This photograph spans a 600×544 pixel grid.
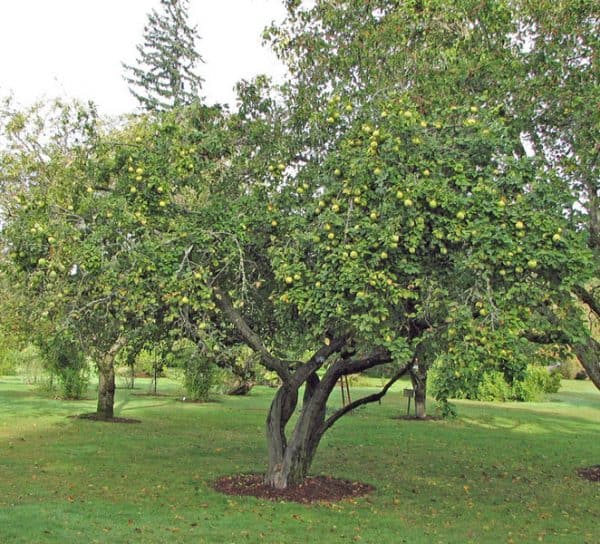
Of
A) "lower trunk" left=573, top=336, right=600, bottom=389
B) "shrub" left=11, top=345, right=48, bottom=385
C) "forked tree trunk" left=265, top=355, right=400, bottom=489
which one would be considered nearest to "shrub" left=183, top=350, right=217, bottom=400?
"shrub" left=11, top=345, right=48, bottom=385

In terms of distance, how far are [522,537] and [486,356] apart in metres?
3.36

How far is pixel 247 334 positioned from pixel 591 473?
9334 mm

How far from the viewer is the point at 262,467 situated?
1419 centimetres

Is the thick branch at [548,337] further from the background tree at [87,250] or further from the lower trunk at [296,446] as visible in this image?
the background tree at [87,250]

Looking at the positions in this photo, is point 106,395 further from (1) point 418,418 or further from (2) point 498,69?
(2) point 498,69

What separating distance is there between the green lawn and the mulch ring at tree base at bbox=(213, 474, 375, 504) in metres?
0.33

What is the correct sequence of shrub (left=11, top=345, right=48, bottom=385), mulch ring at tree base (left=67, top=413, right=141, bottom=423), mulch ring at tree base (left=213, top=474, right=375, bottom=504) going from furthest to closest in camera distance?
1. shrub (left=11, top=345, right=48, bottom=385)
2. mulch ring at tree base (left=67, top=413, right=141, bottom=423)
3. mulch ring at tree base (left=213, top=474, right=375, bottom=504)

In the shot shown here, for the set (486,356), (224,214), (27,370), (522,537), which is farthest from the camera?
(27,370)

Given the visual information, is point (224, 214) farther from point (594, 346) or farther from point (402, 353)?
point (594, 346)

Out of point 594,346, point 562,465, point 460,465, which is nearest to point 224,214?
point 594,346

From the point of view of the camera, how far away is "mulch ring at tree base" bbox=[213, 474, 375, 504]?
11016 millimetres

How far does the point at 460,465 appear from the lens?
15.9 metres

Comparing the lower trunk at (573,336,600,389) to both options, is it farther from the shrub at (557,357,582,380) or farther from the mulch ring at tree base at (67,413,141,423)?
the shrub at (557,357,582,380)

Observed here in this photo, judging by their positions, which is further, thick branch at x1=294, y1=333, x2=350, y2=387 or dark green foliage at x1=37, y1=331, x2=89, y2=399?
dark green foliage at x1=37, y1=331, x2=89, y2=399
